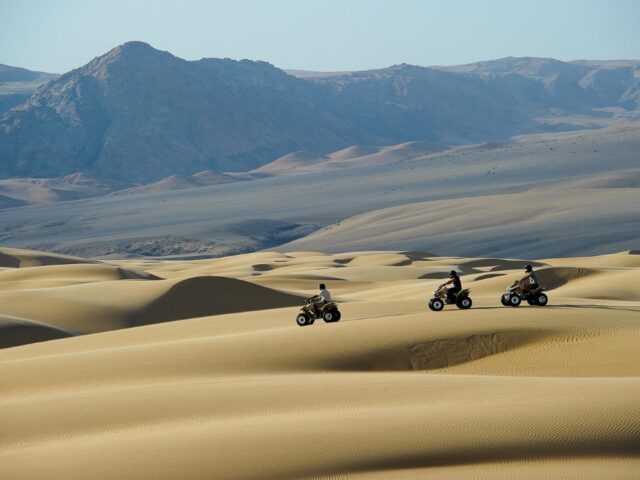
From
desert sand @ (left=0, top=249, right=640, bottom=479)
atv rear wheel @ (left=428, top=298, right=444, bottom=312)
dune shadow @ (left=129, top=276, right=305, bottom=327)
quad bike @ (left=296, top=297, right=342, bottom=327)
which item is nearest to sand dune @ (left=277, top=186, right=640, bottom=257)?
dune shadow @ (left=129, top=276, right=305, bottom=327)

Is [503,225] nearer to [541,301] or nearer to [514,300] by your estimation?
[541,301]

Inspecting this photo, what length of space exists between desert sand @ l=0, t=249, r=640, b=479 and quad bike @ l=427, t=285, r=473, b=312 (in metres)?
0.50

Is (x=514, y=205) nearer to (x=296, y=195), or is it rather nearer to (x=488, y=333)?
(x=296, y=195)

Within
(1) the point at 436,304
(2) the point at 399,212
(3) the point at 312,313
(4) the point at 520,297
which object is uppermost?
(4) the point at 520,297

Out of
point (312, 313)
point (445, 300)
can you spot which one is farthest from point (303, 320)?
point (445, 300)

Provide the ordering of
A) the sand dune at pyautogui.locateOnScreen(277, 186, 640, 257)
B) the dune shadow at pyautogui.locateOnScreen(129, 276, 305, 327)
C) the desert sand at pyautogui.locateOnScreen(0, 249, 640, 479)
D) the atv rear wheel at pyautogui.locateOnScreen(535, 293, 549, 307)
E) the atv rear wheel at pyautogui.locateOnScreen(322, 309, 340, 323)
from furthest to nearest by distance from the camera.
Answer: the sand dune at pyautogui.locateOnScreen(277, 186, 640, 257) < the dune shadow at pyautogui.locateOnScreen(129, 276, 305, 327) < the atv rear wheel at pyautogui.locateOnScreen(535, 293, 549, 307) < the atv rear wheel at pyautogui.locateOnScreen(322, 309, 340, 323) < the desert sand at pyautogui.locateOnScreen(0, 249, 640, 479)

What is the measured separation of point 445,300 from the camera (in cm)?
2023

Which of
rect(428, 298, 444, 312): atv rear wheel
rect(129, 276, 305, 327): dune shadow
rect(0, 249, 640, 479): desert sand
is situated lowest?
rect(129, 276, 305, 327): dune shadow

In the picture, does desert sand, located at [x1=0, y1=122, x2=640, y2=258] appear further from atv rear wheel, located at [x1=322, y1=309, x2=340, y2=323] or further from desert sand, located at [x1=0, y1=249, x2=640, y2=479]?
desert sand, located at [x1=0, y1=249, x2=640, y2=479]

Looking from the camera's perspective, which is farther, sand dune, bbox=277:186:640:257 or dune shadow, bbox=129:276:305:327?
sand dune, bbox=277:186:640:257

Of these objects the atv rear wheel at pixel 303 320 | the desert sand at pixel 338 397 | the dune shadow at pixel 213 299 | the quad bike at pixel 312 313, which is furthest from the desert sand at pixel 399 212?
the desert sand at pixel 338 397

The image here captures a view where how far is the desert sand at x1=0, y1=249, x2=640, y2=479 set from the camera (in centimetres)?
1054

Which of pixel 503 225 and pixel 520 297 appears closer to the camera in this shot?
pixel 520 297

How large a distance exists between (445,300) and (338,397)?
286 inches
